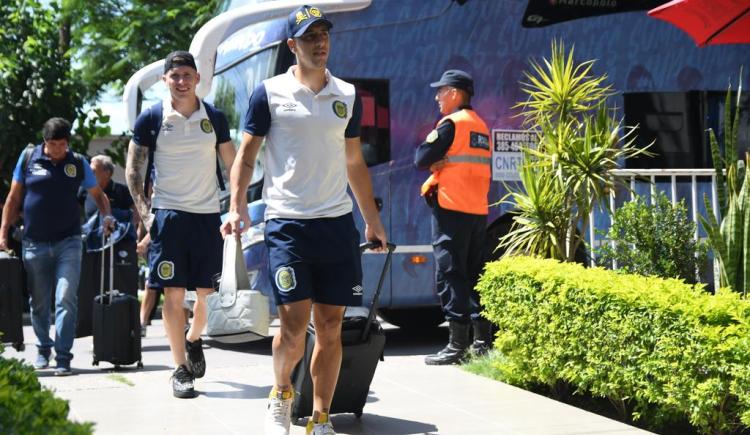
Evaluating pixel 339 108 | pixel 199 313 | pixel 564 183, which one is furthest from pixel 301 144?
pixel 564 183

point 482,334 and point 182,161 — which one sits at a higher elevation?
point 182,161

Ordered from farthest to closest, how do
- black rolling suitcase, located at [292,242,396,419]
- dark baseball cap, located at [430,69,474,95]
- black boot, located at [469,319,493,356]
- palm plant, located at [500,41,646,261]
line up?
black boot, located at [469,319,493,356] < dark baseball cap, located at [430,69,474,95] < palm plant, located at [500,41,646,261] < black rolling suitcase, located at [292,242,396,419]

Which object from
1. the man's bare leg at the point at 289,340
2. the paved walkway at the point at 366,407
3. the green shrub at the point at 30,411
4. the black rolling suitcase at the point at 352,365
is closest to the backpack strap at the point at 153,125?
the paved walkway at the point at 366,407

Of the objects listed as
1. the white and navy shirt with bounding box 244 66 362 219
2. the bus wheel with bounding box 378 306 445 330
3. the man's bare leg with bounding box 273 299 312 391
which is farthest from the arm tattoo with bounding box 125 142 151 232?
the bus wheel with bounding box 378 306 445 330

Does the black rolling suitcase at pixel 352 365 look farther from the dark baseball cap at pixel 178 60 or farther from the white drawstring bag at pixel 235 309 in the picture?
the dark baseball cap at pixel 178 60

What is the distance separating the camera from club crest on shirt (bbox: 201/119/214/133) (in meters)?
7.08

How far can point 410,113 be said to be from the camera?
389 inches

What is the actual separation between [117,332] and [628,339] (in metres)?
4.21

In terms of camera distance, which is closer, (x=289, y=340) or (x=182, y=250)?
(x=289, y=340)

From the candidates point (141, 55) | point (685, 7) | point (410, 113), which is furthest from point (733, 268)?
point (141, 55)

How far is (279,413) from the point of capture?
17.4ft

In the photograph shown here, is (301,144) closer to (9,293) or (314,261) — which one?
(314,261)

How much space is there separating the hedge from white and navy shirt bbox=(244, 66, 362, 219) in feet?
5.34

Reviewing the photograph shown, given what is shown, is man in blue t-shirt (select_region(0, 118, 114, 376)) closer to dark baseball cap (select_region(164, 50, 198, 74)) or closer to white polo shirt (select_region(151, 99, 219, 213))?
white polo shirt (select_region(151, 99, 219, 213))
